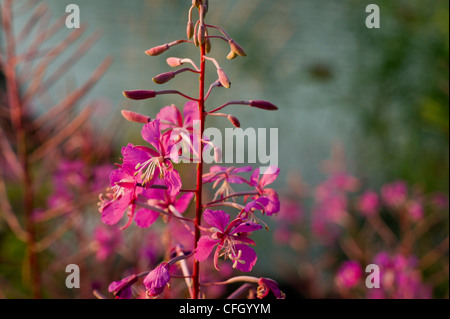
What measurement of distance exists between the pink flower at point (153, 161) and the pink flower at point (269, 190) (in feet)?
0.55

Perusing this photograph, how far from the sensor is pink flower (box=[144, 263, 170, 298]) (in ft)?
2.26

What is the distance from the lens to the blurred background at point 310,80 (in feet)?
11.0

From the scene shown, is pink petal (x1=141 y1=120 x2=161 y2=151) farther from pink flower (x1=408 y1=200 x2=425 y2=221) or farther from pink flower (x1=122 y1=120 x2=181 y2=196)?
pink flower (x1=408 y1=200 x2=425 y2=221)

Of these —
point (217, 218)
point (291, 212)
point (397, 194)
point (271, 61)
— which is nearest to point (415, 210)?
point (397, 194)

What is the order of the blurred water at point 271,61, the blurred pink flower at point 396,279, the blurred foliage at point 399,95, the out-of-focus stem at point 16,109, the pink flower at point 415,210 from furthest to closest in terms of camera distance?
the blurred water at point 271,61, the blurred foliage at point 399,95, the pink flower at point 415,210, the blurred pink flower at point 396,279, the out-of-focus stem at point 16,109

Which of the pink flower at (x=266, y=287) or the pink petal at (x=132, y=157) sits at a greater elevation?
the pink petal at (x=132, y=157)

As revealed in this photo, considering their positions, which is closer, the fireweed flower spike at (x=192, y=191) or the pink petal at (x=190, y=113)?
the fireweed flower spike at (x=192, y=191)

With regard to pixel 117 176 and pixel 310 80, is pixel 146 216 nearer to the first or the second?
pixel 117 176

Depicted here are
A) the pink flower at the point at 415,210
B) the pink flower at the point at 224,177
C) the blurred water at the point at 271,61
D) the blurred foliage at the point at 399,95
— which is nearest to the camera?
the pink flower at the point at 224,177

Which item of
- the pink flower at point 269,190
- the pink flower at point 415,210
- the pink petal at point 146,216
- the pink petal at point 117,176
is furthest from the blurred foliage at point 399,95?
the pink petal at point 117,176

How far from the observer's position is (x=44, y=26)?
1.51 metres


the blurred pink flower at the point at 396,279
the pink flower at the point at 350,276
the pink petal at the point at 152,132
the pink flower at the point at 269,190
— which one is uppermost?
the pink petal at the point at 152,132

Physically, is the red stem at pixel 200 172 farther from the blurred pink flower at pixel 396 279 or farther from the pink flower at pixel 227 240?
the blurred pink flower at pixel 396 279

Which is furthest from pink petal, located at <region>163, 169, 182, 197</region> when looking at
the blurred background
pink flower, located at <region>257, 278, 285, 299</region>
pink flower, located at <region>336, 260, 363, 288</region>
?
the blurred background
